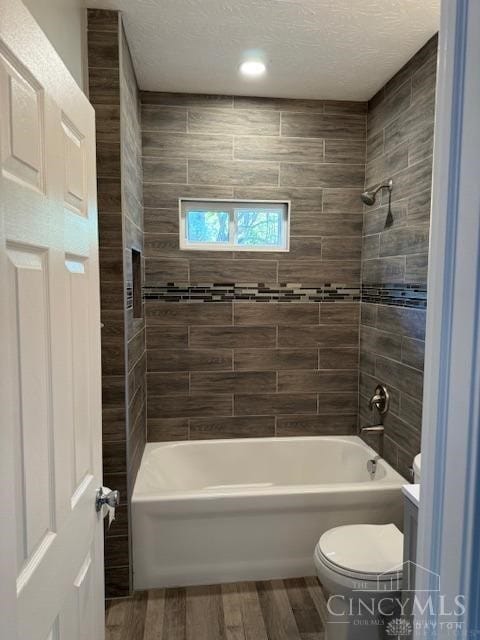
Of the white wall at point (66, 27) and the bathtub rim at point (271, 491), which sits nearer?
the white wall at point (66, 27)

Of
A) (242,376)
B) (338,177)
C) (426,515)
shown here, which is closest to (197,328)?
(242,376)

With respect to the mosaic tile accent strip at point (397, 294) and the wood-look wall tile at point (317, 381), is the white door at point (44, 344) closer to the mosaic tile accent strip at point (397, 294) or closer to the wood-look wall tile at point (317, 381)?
the mosaic tile accent strip at point (397, 294)

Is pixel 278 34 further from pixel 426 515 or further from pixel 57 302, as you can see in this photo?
pixel 426 515

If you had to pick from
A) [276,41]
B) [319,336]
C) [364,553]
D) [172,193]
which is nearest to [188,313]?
[172,193]

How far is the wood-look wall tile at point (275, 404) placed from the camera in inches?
120

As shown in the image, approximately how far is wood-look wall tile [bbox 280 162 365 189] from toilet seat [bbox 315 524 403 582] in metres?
2.17

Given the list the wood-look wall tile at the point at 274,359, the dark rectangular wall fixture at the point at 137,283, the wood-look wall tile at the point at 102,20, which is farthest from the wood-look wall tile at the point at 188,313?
the wood-look wall tile at the point at 102,20

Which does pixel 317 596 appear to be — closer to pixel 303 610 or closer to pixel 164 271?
pixel 303 610

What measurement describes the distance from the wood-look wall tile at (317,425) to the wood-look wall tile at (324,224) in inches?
52.9

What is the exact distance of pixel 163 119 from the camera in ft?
9.14

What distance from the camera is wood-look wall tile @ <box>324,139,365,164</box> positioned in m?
2.93

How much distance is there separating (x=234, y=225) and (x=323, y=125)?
922 mm

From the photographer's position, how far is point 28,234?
2.68 feet

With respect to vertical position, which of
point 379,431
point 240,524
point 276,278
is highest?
point 276,278
